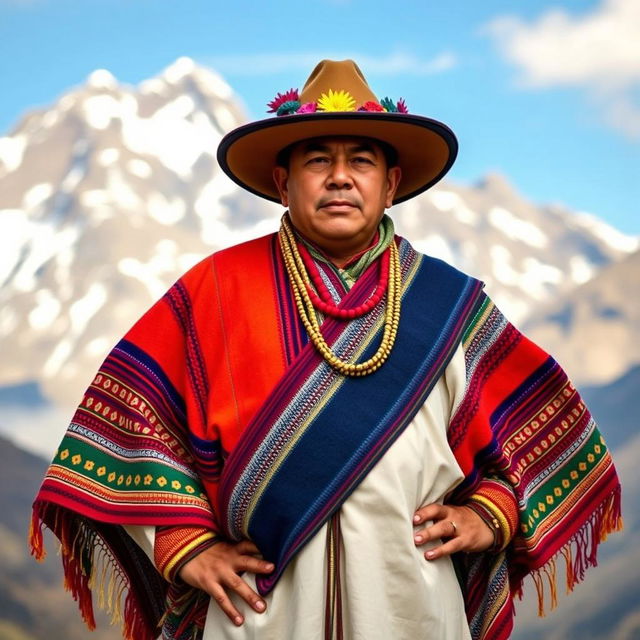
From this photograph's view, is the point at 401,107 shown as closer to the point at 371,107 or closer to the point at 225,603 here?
the point at 371,107

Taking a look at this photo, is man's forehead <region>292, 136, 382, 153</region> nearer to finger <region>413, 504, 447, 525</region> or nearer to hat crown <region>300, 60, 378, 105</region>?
hat crown <region>300, 60, 378, 105</region>

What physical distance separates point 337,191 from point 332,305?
21 cm

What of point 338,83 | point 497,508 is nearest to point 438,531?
point 497,508

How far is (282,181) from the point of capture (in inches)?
88.4

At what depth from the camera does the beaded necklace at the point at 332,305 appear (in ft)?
6.88

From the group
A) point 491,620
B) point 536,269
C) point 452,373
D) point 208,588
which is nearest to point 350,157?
point 452,373

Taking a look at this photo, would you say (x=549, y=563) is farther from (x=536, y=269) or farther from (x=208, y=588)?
(x=536, y=269)

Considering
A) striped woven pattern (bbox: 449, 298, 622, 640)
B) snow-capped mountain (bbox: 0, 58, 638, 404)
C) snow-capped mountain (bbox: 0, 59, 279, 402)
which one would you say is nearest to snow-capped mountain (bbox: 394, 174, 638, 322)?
snow-capped mountain (bbox: 0, 58, 638, 404)

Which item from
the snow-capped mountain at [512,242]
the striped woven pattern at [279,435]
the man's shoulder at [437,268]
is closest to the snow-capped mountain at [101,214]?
the snow-capped mountain at [512,242]

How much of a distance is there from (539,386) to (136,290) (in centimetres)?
569

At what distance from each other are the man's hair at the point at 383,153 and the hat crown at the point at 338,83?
0.09 meters

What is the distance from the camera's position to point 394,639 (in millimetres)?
2068

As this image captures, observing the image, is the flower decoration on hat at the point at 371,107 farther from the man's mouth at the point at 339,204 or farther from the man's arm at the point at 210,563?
the man's arm at the point at 210,563

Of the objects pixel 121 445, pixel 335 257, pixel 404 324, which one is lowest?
pixel 121 445
